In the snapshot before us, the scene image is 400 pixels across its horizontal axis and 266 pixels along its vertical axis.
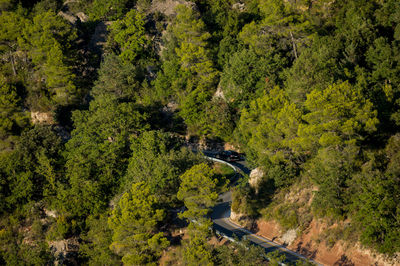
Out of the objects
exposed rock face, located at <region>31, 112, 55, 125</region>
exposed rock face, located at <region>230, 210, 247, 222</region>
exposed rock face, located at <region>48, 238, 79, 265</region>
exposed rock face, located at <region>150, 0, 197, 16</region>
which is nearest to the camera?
exposed rock face, located at <region>230, 210, 247, 222</region>

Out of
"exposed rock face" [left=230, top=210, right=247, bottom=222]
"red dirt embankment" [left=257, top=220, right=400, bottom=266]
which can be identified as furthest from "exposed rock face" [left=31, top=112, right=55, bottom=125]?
"red dirt embankment" [left=257, top=220, right=400, bottom=266]

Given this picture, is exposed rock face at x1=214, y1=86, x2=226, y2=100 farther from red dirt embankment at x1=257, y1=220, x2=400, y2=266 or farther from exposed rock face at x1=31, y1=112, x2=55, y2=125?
exposed rock face at x1=31, y1=112, x2=55, y2=125

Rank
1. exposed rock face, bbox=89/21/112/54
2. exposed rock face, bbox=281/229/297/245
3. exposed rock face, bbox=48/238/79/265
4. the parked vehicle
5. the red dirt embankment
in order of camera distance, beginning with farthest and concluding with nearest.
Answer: exposed rock face, bbox=89/21/112/54
the parked vehicle
exposed rock face, bbox=48/238/79/265
exposed rock face, bbox=281/229/297/245
the red dirt embankment

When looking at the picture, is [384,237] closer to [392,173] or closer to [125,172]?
[392,173]

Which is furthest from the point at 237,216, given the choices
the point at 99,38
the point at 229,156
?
the point at 99,38

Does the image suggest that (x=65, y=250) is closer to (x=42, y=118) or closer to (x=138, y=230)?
(x=138, y=230)

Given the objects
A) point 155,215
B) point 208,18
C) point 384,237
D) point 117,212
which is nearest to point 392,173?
point 384,237

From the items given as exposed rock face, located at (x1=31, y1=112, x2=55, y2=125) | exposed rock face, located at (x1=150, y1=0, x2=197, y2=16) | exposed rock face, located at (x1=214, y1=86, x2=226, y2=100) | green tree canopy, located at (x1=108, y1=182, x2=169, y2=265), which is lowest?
exposed rock face, located at (x1=31, y1=112, x2=55, y2=125)
